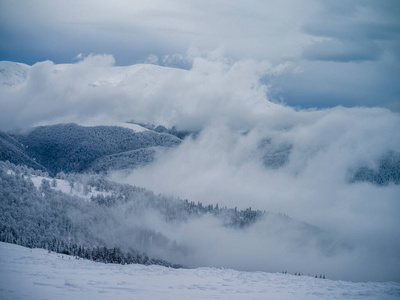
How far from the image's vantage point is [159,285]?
22641 mm

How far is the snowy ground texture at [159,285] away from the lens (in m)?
18.5

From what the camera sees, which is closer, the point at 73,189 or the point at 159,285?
the point at 159,285

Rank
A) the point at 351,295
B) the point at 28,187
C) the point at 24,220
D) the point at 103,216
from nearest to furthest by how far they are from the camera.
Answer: the point at 351,295
the point at 24,220
the point at 28,187
the point at 103,216

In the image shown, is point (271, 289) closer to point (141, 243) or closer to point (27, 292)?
point (27, 292)

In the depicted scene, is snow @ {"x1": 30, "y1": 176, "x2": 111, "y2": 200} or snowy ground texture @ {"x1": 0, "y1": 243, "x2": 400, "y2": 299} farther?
snow @ {"x1": 30, "y1": 176, "x2": 111, "y2": 200}

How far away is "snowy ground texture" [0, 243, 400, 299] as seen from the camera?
18.5 meters

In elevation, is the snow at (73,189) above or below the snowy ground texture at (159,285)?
above

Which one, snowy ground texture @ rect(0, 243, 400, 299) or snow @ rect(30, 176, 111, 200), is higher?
snow @ rect(30, 176, 111, 200)

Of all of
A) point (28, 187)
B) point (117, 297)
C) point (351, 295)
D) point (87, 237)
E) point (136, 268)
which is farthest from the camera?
point (87, 237)

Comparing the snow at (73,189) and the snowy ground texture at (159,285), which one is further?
the snow at (73,189)

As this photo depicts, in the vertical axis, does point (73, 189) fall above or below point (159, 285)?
above

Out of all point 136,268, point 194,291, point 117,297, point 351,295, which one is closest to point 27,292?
point 117,297

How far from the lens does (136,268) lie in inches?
1190

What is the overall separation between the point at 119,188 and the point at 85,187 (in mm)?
30855
